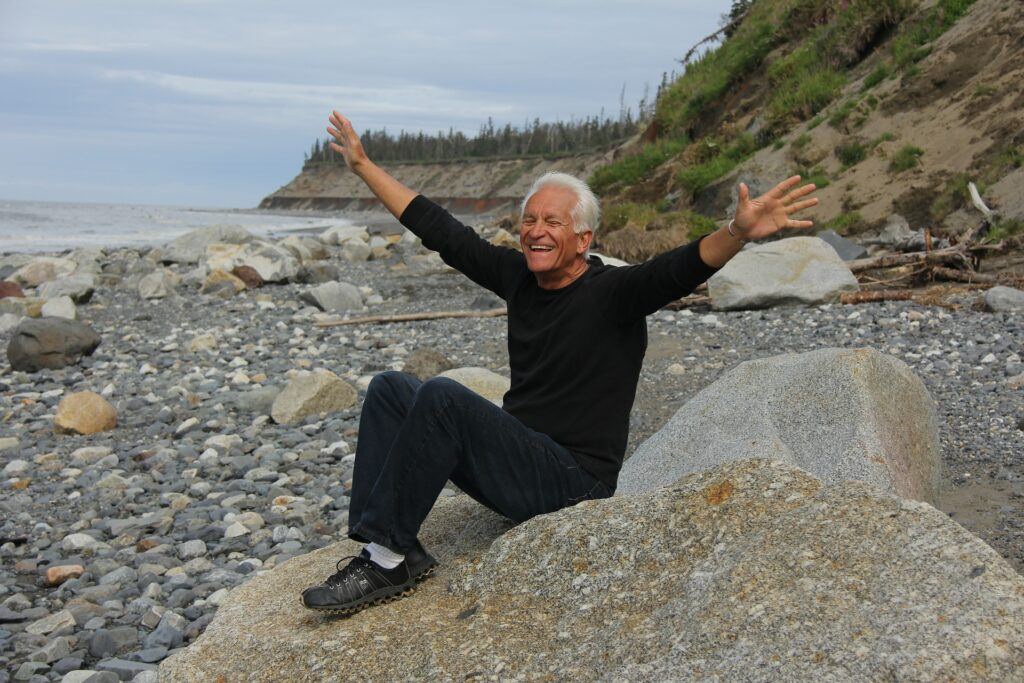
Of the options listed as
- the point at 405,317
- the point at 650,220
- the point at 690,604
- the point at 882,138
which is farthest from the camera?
the point at 650,220

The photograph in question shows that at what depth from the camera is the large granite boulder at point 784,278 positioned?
1059 centimetres

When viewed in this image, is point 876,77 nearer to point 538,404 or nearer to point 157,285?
point 157,285

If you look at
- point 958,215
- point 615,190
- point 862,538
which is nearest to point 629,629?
point 862,538

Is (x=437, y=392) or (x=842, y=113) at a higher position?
(x=842, y=113)

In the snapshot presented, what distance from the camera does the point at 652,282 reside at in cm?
327

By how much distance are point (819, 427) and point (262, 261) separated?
523 inches

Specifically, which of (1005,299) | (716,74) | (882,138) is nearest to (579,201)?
(1005,299)

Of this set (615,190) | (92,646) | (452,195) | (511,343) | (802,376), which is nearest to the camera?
(511,343)

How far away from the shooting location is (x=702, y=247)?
3.15 meters

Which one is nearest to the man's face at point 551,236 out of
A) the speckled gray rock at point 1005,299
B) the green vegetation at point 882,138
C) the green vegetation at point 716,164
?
the speckled gray rock at point 1005,299

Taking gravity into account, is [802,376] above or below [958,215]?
below

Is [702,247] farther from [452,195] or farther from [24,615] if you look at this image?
[452,195]

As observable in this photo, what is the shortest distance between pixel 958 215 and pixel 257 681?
12.0 metres

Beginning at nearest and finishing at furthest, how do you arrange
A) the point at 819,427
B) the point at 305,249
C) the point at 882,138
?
1. the point at 819,427
2. the point at 882,138
3. the point at 305,249
